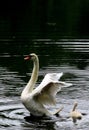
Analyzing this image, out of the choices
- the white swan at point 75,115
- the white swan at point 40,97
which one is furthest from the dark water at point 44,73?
the white swan at point 40,97

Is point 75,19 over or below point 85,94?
below

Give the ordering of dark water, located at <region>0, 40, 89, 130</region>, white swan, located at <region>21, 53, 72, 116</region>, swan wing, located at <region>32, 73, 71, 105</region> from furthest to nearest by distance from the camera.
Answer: white swan, located at <region>21, 53, 72, 116</region> → swan wing, located at <region>32, 73, 71, 105</region> → dark water, located at <region>0, 40, 89, 130</region>

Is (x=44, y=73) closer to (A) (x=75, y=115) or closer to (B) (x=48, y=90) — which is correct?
(B) (x=48, y=90)

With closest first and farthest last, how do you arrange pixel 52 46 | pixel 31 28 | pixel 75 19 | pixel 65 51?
pixel 65 51, pixel 52 46, pixel 31 28, pixel 75 19

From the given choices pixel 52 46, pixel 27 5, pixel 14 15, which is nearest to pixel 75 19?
pixel 14 15

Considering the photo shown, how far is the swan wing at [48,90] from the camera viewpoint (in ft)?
57.1

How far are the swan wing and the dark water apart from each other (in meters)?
0.65

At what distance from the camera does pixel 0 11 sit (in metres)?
56.9

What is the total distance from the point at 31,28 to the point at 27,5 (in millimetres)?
24393

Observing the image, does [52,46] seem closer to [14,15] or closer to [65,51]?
[65,51]

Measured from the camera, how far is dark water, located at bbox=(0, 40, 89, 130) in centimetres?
1700

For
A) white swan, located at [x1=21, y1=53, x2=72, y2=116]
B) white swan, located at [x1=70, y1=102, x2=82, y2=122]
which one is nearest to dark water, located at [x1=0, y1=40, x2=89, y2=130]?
white swan, located at [x1=70, y1=102, x2=82, y2=122]

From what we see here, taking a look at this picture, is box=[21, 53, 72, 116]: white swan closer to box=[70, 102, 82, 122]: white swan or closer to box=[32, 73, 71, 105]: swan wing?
box=[32, 73, 71, 105]: swan wing

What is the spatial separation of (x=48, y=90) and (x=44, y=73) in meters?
6.41
